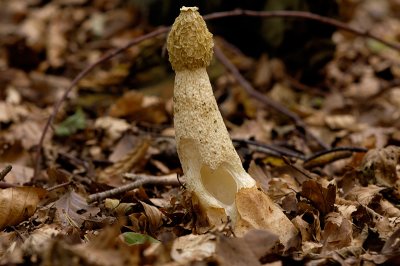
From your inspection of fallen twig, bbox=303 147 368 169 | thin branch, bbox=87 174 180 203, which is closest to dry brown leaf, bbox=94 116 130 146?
thin branch, bbox=87 174 180 203

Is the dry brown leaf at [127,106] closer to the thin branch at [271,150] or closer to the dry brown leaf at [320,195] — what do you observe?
the thin branch at [271,150]

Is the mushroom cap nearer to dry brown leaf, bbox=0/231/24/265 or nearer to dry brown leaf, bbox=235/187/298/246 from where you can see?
dry brown leaf, bbox=235/187/298/246

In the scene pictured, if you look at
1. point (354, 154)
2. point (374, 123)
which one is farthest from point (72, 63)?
point (354, 154)

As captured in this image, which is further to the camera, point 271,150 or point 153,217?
point 271,150

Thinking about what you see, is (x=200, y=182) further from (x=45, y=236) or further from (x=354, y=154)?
(x=354, y=154)

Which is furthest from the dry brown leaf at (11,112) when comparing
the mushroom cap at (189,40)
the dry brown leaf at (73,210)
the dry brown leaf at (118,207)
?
the mushroom cap at (189,40)

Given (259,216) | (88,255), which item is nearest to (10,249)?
(88,255)

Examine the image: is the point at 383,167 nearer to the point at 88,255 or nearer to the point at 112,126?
the point at 88,255

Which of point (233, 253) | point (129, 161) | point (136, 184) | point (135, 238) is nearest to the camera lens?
point (233, 253)
